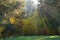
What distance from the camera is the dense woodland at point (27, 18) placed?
17.2 meters

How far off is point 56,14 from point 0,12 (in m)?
5.19

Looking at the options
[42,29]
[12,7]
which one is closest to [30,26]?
[42,29]

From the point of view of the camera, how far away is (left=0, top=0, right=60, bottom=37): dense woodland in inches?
679

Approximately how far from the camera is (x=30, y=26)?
1814 cm

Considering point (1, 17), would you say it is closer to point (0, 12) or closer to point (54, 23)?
point (0, 12)

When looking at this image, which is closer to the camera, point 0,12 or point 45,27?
point 0,12

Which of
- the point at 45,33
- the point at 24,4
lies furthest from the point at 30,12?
the point at 45,33

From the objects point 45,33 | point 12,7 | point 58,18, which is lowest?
point 45,33

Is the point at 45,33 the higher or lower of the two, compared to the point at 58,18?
lower

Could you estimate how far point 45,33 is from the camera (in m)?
18.5

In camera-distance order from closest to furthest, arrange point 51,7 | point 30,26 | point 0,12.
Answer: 1. point 0,12
2. point 30,26
3. point 51,7

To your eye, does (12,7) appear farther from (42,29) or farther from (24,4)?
→ (42,29)

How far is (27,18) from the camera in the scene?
18703 mm

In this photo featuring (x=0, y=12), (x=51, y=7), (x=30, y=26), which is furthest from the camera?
(x=51, y=7)
